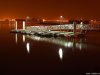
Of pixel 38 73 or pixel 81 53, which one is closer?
pixel 38 73

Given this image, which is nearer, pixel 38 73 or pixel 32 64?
pixel 38 73

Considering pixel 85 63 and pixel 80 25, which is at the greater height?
pixel 80 25

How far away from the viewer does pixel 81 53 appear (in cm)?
862

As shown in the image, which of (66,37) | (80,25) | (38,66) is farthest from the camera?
(80,25)

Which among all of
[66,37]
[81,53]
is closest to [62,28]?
[66,37]

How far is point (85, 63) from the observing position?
7.07 m

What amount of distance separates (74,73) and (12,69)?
1.42 meters

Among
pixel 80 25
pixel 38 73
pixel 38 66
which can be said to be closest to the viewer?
pixel 38 73

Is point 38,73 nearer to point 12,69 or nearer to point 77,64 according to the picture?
point 12,69

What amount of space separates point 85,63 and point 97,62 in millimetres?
321

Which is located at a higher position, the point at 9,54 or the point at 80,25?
the point at 80,25

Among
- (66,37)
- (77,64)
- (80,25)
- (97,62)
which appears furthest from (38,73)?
(80,25)

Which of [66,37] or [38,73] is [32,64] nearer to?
[38,73]

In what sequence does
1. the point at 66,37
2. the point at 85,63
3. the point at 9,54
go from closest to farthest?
the point at 85,63 < the point at 9,54 < the point at 66,37
